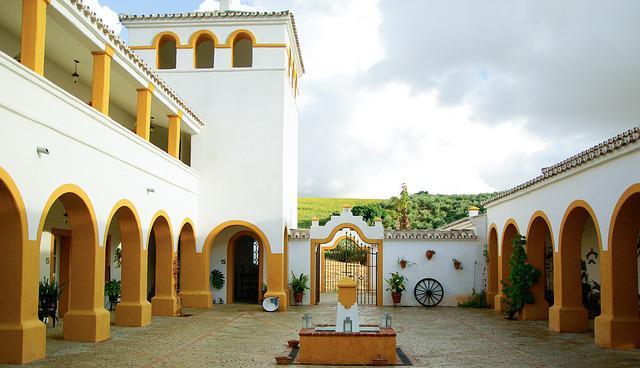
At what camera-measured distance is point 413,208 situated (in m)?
56.0

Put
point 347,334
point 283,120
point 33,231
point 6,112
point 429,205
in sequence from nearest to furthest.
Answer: point 6,112 → point 33,231 → point 347,334 → point 283,120 → point 429,205

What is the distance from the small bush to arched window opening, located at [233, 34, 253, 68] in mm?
11580

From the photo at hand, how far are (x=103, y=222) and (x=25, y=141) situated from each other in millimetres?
3602

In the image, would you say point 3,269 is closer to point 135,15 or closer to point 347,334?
point 347,334

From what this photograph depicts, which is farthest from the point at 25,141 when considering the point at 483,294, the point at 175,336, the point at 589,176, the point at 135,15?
the point at 483,294

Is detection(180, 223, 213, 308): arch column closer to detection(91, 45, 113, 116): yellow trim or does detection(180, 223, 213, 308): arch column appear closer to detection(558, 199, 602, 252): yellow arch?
detection(91, 45, 113, 116): yellow trim

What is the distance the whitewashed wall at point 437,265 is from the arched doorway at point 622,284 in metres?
10.3

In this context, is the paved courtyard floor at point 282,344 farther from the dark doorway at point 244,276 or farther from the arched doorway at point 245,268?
the dark doorway at point 244,276

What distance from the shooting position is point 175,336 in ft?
48.2

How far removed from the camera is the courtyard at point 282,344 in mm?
11547

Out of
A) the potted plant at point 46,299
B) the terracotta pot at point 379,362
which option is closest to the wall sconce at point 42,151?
the potted plant at point 46,299

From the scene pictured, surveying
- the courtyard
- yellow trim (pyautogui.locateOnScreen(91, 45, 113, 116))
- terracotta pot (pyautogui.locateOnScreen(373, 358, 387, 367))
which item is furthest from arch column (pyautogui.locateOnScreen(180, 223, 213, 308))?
terracotta pot (pyautogui.locateOnScreen(373, 358, 387, 367))

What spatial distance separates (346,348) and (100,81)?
24.6 ft

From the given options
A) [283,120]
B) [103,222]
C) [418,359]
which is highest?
[283,120]
